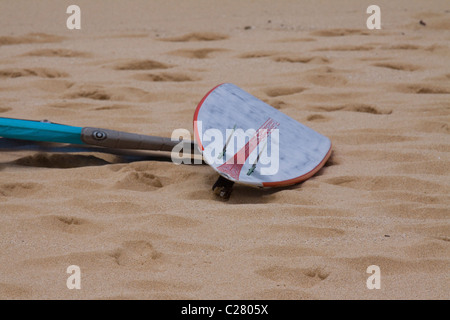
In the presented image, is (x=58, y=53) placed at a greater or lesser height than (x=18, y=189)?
greater

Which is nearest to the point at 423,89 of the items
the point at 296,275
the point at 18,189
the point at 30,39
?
the point at 296,275

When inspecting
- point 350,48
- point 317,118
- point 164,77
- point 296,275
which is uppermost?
point 350,48

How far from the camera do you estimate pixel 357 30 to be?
4.93m

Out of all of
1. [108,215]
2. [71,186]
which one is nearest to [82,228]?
[108,215]

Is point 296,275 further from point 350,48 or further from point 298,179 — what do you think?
point 350,48

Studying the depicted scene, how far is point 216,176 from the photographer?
264 cm

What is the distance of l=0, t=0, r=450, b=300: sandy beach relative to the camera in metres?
1.84

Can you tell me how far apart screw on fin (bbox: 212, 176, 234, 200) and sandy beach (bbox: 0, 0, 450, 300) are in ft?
0.11

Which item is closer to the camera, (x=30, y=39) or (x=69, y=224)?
(x=69, y=224)

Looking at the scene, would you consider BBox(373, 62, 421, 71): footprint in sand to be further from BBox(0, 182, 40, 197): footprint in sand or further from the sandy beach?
BBox(0, 182, 40, 197): footprint in sand

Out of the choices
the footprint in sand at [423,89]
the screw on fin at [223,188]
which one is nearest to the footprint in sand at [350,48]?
the footprint in sand at [423,89]

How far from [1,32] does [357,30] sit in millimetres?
2547

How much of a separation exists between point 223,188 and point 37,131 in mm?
820
